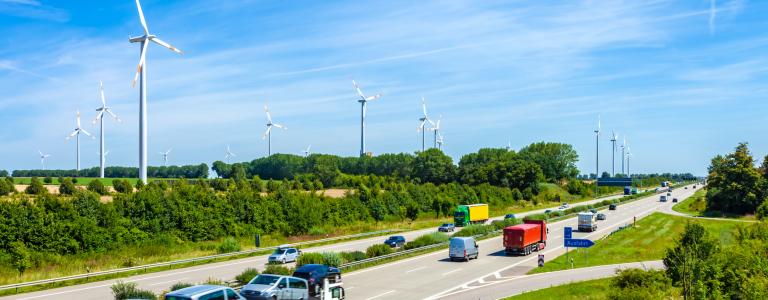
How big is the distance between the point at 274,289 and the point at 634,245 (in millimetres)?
44079

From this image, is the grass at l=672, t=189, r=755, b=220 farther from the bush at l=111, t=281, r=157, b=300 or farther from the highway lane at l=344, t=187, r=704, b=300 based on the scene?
the bush at l=111, t=281, r=157, b=300

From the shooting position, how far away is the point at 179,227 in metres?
59.7

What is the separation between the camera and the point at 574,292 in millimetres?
33375

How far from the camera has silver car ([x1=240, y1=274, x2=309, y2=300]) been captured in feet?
79.4

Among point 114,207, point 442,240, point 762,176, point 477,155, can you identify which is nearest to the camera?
point 114,207

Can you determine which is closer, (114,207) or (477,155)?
(114,207)

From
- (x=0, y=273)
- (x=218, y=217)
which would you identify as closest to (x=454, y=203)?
(x=218, y=217)

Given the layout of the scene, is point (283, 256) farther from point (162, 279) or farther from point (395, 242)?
point (395, 242)

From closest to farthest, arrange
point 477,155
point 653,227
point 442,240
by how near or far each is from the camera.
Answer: point 442,240 < point 653,227 < point 477,155

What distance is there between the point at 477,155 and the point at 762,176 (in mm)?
106411

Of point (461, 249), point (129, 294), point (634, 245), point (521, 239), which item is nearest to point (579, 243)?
point (461, 249)

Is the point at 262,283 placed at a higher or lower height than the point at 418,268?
higher

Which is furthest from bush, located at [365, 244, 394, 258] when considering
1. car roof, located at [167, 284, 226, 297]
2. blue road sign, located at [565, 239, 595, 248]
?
car roof, located at [167, 284, 226, 297]

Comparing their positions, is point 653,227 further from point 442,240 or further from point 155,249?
point 155,249
